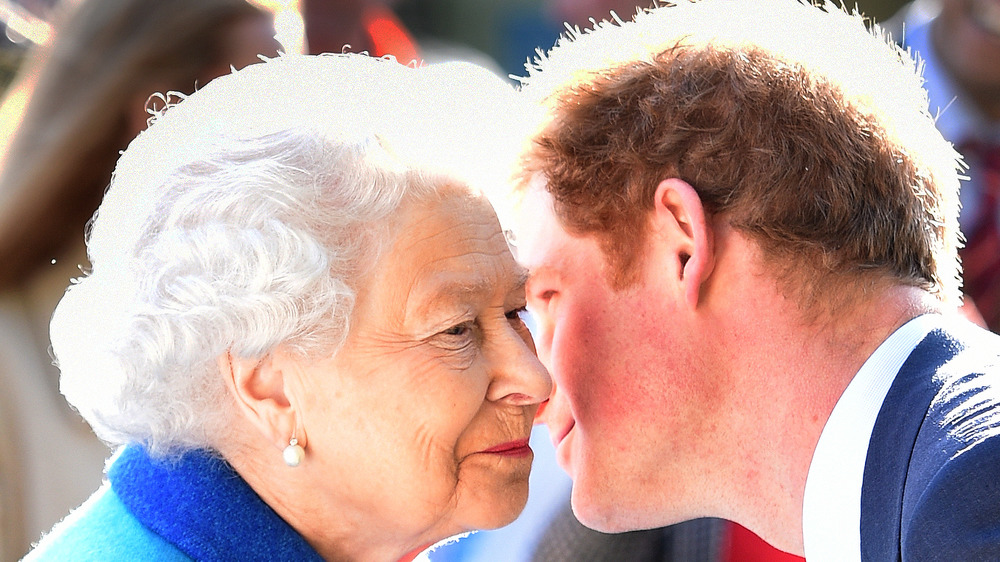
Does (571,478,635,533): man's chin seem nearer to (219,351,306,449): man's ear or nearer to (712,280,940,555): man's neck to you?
(712,280,940,555): man's neck

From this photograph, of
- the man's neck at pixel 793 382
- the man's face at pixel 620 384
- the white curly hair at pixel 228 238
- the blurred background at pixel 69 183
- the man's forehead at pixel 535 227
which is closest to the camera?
the white curly hair at pixel 228 238

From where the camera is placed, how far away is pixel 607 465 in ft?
7.05

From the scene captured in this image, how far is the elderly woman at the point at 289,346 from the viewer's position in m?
1.64

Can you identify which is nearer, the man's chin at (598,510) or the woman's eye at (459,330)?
the woman's eye at (459,330)

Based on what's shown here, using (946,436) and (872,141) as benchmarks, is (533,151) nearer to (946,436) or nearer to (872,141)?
(872,141)

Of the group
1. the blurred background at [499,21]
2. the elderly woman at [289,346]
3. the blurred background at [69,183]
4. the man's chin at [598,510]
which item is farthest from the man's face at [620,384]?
the blurred background at [499,21]

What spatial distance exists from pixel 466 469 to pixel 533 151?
30.0 inches

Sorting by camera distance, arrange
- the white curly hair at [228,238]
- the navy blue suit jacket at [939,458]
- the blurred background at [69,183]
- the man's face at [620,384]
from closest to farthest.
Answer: the navy blue suit jacket at [939,458], the white curly hair at [228,238], the man's face at [620,384], the blurred background at [69,183]

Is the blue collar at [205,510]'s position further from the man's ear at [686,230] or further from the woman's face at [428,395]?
the man's ear at [686,230]

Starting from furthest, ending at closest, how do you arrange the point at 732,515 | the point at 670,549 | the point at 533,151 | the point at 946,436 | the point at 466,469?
the point at 670,549 < the point at 533,151 < the point at 732,515 < the point at 466,469 < the point at 946,436

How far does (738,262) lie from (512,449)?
573 mm

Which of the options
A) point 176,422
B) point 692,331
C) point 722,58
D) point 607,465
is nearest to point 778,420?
point 692,331

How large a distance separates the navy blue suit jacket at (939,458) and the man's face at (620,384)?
39 centimetres

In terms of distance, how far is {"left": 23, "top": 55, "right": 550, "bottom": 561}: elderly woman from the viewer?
164cm
